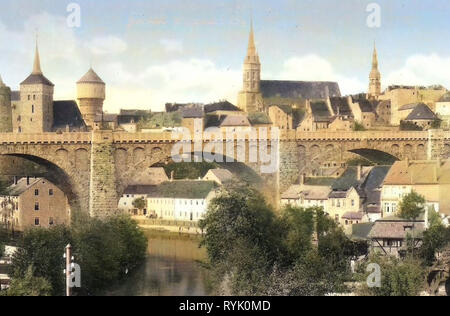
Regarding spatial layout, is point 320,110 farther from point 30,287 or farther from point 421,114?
point 30,287

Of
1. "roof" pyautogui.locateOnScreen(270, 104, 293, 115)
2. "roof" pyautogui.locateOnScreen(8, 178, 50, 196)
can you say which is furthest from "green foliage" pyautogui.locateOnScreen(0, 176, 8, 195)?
"roof" pyautogui.locateOnScreen(270, 104, 293, 115)

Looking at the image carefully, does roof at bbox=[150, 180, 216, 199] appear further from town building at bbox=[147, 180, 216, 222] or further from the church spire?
the church spire

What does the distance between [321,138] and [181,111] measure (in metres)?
31.2

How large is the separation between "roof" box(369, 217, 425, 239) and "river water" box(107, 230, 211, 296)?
7959 millimetres

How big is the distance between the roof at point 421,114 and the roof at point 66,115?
2918 centimetres

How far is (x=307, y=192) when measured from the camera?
64.4m

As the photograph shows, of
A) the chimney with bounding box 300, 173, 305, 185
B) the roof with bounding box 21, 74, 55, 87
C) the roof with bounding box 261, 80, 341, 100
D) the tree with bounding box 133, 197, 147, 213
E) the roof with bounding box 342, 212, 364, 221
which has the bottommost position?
the roof with bounding box 342, 212, 364, 221

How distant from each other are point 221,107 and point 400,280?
5784cm

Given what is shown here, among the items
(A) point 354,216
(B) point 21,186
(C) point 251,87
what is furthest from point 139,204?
(C) point 251,87

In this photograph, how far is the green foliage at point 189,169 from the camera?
8150 cm

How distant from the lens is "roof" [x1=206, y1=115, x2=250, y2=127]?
9269cm

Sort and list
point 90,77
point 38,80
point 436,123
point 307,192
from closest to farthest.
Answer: point 307,192 < point 38,80 < point 90,77 < point 436,123

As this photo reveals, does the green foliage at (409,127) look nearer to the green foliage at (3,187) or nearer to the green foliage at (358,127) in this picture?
the green foliage at (358,127)
